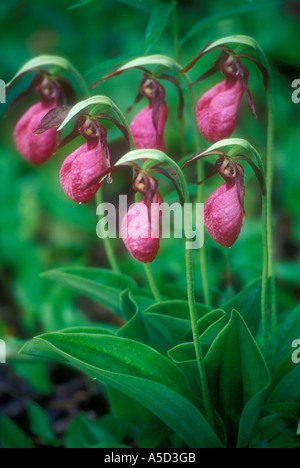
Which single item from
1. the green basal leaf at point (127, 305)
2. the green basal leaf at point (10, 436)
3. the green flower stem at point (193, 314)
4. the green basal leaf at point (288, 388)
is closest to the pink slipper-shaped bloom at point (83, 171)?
the green flower stem at point (193, 314)

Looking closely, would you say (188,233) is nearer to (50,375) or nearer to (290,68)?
(50,375)

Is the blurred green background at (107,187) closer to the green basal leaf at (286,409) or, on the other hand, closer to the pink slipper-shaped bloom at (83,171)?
the green basal leaf at (286,409)

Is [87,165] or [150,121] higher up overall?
[150,121]

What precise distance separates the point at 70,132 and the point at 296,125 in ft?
4.73

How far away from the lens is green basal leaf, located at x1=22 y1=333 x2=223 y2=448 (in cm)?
86

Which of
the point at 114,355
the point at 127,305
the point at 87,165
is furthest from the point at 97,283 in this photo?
the point at 87,165

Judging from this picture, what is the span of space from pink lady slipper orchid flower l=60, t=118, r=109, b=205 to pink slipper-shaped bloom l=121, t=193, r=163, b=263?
0.07 meters

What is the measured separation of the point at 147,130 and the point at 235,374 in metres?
0.44

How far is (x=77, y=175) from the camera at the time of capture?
2.71 feet

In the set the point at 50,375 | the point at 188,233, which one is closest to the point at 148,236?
the point at 188,233

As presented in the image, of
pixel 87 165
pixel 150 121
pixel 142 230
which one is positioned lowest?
pixel 142 230

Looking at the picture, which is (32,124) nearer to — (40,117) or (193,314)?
(40,117)

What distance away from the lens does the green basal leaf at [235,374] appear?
0.87m

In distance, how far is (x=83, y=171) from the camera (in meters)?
0.83
